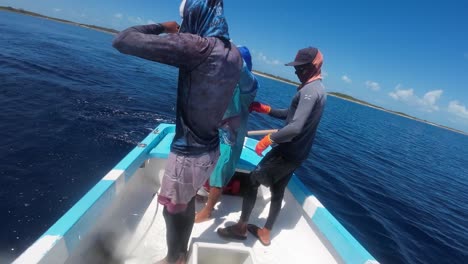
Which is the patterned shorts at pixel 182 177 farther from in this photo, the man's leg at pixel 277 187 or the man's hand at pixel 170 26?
the man's leg at pixel 277 187

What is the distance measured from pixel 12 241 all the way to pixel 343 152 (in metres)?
15.2

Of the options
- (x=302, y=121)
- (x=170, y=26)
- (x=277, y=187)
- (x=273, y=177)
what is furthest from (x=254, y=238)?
(x=170, y=26)

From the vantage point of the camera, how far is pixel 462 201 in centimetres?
1274

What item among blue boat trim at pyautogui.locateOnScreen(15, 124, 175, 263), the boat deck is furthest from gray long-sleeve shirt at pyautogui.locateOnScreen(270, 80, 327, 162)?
blue boat trim at pyautogui.locateOnScreen(15, 124, 175, 263)

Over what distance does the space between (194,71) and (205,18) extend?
1.17 feet

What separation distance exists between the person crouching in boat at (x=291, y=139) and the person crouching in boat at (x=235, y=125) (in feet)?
1.03

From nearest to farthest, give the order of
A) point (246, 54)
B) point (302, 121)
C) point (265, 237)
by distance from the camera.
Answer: point (302, 121)
point (246, 54)
point (265, 237)

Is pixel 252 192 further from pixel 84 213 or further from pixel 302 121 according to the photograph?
pixel 84 213

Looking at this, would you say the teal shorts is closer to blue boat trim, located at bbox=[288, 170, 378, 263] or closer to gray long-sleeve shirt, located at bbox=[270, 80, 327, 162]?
gray long-sleeve shirt, located at bbox=[270, 80, 327, 162]

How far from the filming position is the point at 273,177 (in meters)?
3.18

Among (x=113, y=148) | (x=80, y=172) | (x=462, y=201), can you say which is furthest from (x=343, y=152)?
(x=80, y=172)

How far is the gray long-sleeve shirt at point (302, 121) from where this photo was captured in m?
2.67

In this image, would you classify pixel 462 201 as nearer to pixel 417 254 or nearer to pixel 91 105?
pixel 417 254

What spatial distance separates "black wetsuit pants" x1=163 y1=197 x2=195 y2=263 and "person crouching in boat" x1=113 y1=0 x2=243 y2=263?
0.01 m
